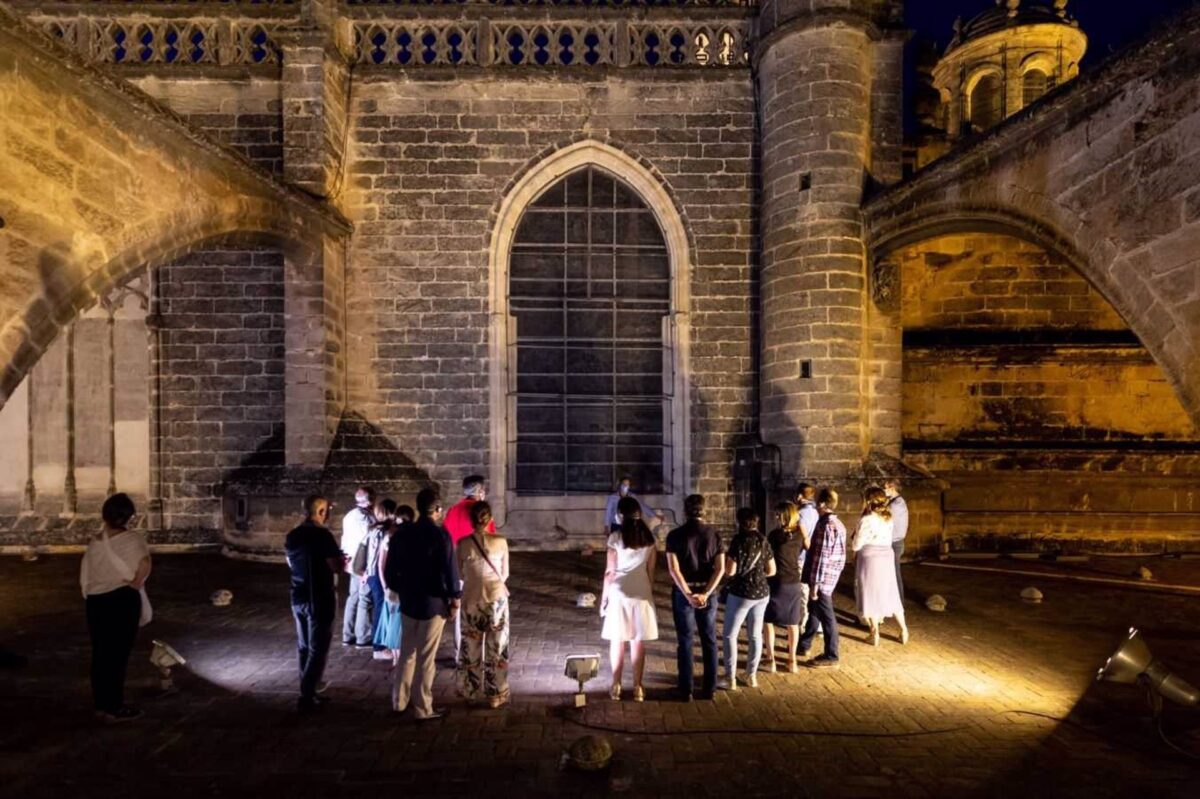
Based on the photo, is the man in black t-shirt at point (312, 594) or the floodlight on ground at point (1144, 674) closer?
the floodlight on ground at point (1144, 674)

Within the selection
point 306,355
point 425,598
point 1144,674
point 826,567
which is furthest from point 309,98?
point 1144,674

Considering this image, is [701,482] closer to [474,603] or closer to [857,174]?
[857,174]

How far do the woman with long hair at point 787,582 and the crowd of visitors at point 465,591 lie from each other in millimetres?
10

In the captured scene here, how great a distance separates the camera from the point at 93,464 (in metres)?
11.0

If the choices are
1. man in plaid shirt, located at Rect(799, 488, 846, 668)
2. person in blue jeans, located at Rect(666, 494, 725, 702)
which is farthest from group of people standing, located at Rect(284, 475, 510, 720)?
man in plaid shirt, located at Rect(799, 488, 846, 668)

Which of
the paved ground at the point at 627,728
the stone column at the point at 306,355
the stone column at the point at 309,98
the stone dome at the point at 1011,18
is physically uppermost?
the stone dome at the point at 1011,18

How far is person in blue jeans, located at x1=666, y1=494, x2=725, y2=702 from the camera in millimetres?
4785

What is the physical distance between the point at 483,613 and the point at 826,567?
2.91 meters

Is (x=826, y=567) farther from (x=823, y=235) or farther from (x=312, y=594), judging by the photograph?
(x=823, y=235)

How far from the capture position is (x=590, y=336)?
38.4 ft

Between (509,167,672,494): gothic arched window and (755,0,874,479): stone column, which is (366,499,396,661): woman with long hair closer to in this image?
(509,167,672,494): gothic arched window

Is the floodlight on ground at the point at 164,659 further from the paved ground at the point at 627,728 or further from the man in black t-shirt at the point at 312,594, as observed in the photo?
the man in black t-shirt at the point at 312,594

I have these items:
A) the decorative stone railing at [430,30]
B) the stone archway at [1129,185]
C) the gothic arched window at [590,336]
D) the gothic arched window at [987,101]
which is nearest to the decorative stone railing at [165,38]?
the decorative stone railing at [430,30]

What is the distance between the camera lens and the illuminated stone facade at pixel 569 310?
10070 mm
